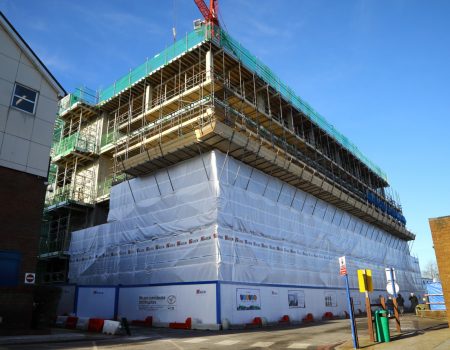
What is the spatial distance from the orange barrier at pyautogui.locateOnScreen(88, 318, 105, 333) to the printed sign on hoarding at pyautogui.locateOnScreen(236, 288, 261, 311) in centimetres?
705

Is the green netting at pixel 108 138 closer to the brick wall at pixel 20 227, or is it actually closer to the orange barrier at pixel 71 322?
the brick wall at pixel 20 227

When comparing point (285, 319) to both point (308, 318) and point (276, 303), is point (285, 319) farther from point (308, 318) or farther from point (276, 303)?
point (308, 318)

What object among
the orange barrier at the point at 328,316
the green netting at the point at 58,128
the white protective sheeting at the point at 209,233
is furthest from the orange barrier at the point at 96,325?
the green netting at the point at 58,128

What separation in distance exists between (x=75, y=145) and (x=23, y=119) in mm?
15784

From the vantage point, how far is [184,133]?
88.5 feet

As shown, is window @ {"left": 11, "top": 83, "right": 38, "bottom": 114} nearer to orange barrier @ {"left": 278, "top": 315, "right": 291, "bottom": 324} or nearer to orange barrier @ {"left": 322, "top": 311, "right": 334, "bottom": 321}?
orange barrier @ {"left": 278, "top": 315, "right": 291, "bottom": 324}

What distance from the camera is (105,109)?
36.0 metres

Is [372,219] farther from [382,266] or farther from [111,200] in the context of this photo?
[111,200]

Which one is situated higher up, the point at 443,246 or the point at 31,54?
the point at 31,54

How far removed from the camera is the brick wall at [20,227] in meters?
15.8

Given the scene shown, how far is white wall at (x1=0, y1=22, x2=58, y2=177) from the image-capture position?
717 inches

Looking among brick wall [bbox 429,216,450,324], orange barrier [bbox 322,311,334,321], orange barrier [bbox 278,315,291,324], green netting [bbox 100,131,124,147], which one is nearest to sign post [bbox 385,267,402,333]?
brick wall [bbox 429,216,450,324]

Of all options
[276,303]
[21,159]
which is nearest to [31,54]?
[21,159]

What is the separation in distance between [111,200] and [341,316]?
20.3 meters
